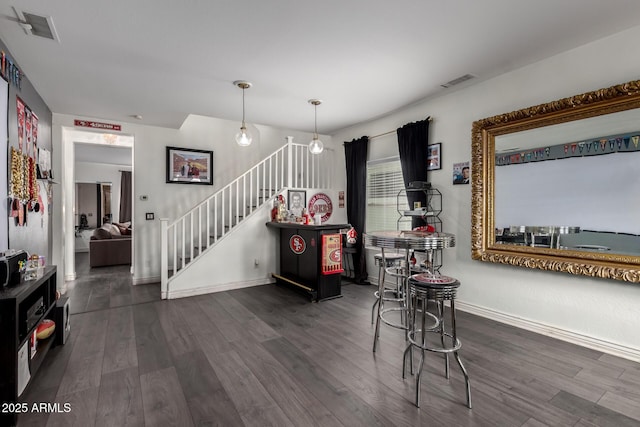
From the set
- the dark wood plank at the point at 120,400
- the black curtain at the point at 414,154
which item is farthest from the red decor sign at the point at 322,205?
the dark wood plank at the point at 120,400

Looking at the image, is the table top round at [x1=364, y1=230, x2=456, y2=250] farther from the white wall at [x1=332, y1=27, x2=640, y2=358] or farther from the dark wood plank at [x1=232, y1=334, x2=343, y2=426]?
the white wall at [x1=332, y1=27, x2=640, y2=358]

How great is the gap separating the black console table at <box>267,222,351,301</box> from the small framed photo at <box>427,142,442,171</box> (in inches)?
56.0

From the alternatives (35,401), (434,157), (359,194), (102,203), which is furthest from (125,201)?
(434,157)

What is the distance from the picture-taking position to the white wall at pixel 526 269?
2.62 meters

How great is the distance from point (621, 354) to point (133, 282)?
6296 millimetres

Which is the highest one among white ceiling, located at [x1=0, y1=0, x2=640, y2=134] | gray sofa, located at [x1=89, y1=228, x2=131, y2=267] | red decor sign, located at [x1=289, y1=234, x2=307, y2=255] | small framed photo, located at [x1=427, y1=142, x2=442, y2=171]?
white ceiling, located at [x1=0, y1=0, x2=640, y2=134]

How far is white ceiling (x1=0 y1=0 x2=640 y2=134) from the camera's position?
2.24m

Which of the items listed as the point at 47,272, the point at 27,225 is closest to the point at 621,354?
the point at 47,272

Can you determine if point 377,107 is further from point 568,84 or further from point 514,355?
point 514,355

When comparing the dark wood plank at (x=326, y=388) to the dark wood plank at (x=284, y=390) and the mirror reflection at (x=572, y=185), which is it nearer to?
the dark wood plank at (x=284, y=390)

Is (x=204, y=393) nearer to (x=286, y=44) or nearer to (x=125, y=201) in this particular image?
(x=286, y=44)

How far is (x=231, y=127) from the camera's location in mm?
6012

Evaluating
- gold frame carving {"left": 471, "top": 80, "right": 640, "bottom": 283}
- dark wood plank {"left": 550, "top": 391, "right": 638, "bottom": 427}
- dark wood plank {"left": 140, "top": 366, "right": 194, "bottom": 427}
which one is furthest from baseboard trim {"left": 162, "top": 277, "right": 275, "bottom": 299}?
dark wood plank {"left": 550, "top": 391, "right": 638, "bottom": 427}

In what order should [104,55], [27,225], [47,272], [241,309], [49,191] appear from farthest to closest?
[49,191], [241,309], [27,225], [104,55], [47,272]
